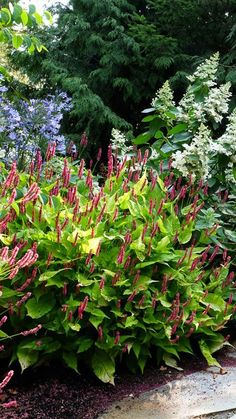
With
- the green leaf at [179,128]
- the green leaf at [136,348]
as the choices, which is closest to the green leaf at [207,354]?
the green leaf at [136,348]

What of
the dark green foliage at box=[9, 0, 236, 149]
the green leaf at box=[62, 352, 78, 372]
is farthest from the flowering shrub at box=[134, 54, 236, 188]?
the dark green foliage at box=[9, 0, 236, 149]

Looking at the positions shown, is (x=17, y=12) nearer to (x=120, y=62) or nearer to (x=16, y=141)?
(x=16, y=141)

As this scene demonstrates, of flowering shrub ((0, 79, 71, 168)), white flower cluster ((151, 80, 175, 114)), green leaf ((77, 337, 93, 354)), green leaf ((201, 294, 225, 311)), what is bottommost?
green leaf ((77, 337, 93, 354))

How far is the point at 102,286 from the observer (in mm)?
2340

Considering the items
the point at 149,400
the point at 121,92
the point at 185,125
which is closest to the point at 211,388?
the point at 149,400

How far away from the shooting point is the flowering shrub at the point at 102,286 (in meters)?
2.44

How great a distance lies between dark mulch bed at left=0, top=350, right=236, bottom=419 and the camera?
2.31 m

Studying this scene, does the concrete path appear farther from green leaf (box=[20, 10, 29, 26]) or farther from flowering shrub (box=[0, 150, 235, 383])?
green leaf (box=[20, 10, 29, 26])

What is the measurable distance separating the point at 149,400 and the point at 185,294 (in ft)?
1.94

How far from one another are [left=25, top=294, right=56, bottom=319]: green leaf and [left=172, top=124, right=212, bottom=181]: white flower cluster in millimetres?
1243

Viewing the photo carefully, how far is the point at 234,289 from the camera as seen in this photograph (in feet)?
10.4

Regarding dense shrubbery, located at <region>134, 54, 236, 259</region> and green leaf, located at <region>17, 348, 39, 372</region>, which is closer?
green leaf, located at <region>17, 348, 39, 372</region>

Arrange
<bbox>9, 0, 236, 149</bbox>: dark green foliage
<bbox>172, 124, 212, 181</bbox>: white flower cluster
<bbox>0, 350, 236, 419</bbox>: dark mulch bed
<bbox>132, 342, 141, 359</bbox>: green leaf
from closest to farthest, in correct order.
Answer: <bbox>0, 350, 236, 419</bbox>: dark mulch bed → <bbox>132, 342, 141, 359</bbox>: green leaf → <bbox>172, 124, 212, 181</bbox>: white flower cluster → <bbox>9, 0, 236, 149</bbox>: dark green foliage

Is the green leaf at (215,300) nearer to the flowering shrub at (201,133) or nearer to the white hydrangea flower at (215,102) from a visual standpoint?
the flowering shrub at (201,133)
